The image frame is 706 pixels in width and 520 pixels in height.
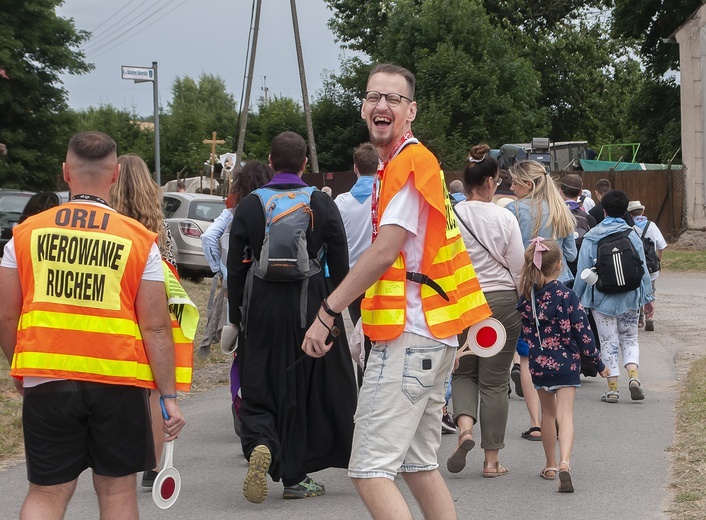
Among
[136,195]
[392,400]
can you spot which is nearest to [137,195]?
[136,195]

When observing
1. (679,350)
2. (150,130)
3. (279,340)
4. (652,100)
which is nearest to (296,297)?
(279,340)

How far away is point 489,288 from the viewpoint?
6.98m

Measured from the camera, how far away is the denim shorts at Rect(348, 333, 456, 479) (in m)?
4.10

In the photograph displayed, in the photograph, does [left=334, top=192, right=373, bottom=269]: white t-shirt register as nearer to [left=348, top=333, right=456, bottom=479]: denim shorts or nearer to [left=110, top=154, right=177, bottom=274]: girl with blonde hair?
[left=110, top=154, right=177, bottom=274]: girl with blonde hair

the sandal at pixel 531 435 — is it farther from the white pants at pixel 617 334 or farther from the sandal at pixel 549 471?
the white pants at pixel 617 334

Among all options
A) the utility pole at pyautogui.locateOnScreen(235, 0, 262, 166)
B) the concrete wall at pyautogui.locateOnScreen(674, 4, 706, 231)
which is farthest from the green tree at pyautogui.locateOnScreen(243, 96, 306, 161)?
the concrete wall at pyautogui.locateOnScreen(674, 4, 706, 231)

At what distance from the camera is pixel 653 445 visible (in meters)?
7.69

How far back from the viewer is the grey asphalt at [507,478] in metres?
6.03

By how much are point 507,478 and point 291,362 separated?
1.60 metres

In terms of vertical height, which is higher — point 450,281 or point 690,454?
point 450,281

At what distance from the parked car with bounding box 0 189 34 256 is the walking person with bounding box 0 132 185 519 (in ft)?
52.8

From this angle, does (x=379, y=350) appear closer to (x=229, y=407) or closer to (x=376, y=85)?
(x=376, y=85)

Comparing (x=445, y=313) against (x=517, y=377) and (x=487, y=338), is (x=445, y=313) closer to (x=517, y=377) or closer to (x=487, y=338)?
(x=487, y=338)

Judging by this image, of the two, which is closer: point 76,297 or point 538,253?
point 76,297
